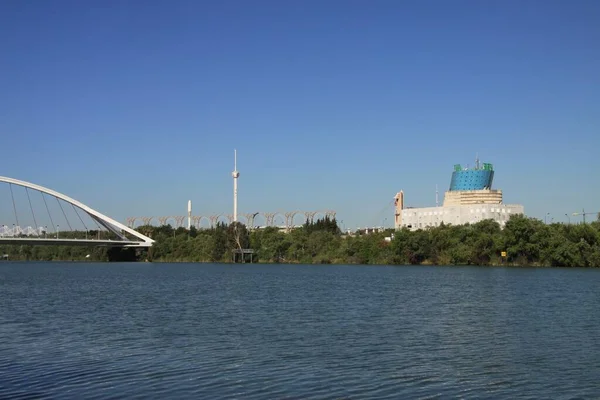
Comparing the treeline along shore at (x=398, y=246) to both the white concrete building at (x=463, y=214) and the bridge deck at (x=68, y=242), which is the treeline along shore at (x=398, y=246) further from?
the white concrete building at (x=463, y=214)

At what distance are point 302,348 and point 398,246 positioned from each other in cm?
8270

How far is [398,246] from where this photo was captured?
10231cm

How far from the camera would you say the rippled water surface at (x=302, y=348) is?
15742mm

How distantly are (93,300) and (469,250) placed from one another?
64.1 m

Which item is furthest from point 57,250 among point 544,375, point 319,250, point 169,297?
point 544,375

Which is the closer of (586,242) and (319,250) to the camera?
(586,242)

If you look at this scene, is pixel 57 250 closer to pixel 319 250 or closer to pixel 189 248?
pixel 189 248

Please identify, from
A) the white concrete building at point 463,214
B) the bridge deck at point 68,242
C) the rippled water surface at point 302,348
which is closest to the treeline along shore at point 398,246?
the bridge deck at point 68,242

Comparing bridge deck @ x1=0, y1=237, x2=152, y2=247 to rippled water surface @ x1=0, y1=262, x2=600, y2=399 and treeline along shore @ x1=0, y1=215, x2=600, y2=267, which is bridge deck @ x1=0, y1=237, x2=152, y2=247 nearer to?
treeline along shore @ x1=0, y1=215, x2=600, y2=267

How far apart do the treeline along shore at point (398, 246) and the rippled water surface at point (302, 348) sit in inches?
1995

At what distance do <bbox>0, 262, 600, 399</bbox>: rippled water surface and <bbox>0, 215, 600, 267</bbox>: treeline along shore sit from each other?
50686 mm

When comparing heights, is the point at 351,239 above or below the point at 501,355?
above

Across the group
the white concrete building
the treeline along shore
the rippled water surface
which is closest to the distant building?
the white concrete building

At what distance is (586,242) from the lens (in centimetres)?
8600
